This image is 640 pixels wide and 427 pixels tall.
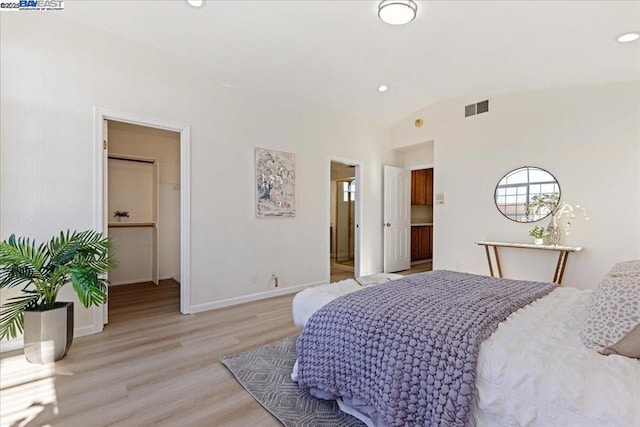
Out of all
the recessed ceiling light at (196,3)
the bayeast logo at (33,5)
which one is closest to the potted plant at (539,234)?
the recessed ceiling light at (196,3)

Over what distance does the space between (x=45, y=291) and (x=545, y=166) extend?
219 inches

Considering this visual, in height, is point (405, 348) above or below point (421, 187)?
below

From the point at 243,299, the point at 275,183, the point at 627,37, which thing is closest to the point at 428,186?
the point at 275,183

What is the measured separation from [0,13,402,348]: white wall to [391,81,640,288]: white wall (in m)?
1.29

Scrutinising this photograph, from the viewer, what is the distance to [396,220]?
588 cm

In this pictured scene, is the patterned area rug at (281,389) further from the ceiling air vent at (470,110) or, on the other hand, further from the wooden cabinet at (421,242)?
the wooden cabinet at (421,242)

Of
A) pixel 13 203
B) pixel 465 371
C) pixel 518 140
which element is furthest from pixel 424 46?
pixel 13 203

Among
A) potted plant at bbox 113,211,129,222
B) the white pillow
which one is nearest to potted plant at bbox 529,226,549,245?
the white pillow

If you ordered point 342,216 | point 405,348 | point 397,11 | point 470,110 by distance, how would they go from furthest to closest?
1. point 342,216
2. point 470,110
3. point 397,11
4. point 405,348

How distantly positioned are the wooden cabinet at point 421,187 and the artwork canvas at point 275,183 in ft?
12.1

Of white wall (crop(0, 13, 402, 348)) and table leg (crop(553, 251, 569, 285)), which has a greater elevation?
white wall (crop(0, 13, 402, 348))

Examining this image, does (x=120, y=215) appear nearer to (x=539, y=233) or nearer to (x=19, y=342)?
(x=19, y=342)

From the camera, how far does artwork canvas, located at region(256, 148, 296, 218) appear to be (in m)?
4.02

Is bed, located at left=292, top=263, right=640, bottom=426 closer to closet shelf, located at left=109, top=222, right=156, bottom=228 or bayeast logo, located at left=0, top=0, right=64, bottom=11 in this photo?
bayeast logo, located at left=0, top=0, right=64, bottom=11
